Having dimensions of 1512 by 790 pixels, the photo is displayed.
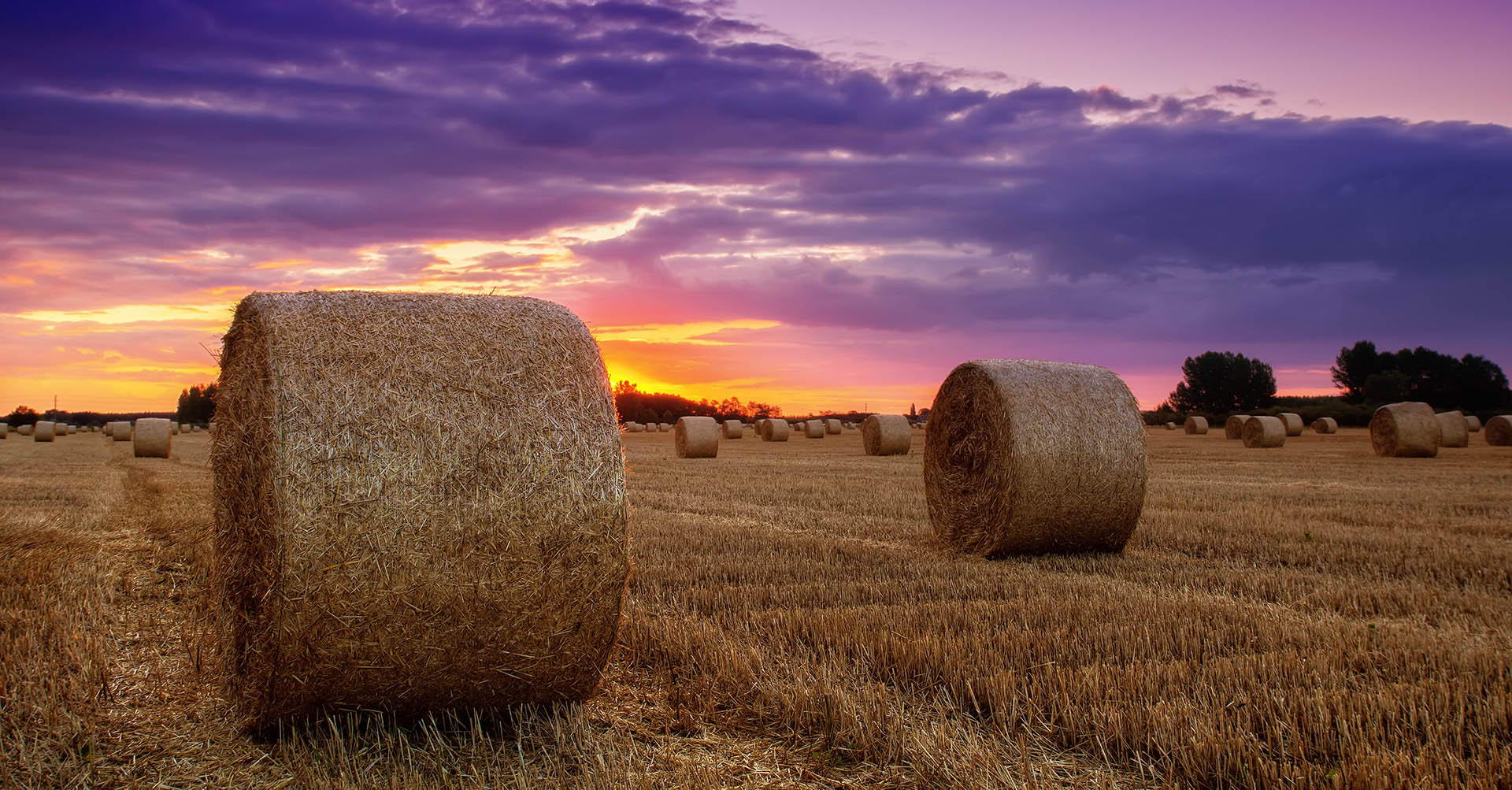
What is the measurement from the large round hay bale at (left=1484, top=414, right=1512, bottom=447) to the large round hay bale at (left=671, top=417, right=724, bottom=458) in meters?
21.7

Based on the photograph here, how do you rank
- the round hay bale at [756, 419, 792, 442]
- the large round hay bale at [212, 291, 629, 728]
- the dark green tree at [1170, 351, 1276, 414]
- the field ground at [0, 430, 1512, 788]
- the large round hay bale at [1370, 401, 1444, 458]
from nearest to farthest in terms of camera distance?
1. the field ground at [0, 430, 1512, 788]
2. the large round hay bale at [212, 291, 629, 728]
3. the large round hay bale at [1370, 401, 1444, 458]
4. the round hay bale at [756, 419, 792, 442]
5. the dark green tree at [1170, 351, 1276, 414]

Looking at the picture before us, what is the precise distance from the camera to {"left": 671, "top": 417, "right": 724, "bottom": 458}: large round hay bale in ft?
84.4

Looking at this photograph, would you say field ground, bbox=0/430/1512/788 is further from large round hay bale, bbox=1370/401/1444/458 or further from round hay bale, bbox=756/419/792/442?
round hay bale, bbox=756/419/792/442

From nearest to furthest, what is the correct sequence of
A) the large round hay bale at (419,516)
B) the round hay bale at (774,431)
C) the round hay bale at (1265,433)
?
1. the large round hay bale at (419,516)
2. the round hay bale at (1265,433)
3. the round hay bale at (774,431)

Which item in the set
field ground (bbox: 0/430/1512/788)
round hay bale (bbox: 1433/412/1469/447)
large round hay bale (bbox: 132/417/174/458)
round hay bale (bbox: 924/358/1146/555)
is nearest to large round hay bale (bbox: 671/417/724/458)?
large round hay bale (bbox: 132/417/174/458)

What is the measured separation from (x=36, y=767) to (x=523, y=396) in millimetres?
2216

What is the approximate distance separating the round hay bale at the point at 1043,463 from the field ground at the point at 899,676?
0.41m

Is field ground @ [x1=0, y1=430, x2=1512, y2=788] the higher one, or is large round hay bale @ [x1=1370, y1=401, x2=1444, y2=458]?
large round hay bale @ [x1=1370, y1=401, x2=1444, y2=458]

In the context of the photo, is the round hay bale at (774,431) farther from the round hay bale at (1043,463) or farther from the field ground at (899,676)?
the field ground at (899,676)

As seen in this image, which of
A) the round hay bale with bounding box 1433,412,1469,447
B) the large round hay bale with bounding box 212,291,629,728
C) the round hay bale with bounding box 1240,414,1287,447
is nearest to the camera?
the large round hay bale with bounding box 212,291,629,728

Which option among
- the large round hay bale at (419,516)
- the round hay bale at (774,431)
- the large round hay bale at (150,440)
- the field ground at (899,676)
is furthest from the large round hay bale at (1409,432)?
the large round hay bale at (150,440)

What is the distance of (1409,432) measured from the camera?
23969mm

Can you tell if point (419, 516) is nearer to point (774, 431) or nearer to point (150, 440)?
point (150, 440)

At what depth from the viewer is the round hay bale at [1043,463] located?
9188 millimetres
